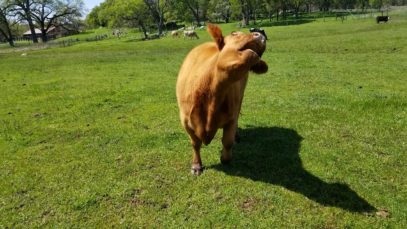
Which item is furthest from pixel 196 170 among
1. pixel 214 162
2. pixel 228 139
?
pixel 228 139

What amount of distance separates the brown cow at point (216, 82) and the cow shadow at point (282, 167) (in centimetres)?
52

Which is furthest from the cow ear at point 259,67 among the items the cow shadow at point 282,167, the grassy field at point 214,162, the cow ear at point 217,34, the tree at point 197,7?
the tree at point 197,7

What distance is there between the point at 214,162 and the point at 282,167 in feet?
4.32

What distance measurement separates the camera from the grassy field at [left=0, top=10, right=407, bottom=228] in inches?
216

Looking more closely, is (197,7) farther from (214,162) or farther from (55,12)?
(214,162)

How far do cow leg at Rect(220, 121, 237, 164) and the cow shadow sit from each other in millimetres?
188

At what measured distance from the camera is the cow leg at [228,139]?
5973mm

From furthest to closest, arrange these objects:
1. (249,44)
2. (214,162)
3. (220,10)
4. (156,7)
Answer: (220,10)
(156,7)
(214,162)
(249,44)

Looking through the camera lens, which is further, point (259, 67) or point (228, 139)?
point (228, 139)

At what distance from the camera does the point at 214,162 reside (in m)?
7.11

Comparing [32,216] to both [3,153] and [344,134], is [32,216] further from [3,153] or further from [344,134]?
[344,134]

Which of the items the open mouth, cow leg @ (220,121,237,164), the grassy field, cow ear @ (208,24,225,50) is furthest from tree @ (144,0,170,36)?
→ the open mouth

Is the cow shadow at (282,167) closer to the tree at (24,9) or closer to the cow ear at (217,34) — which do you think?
the cow ear at (217,34)

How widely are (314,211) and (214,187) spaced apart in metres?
1.68
